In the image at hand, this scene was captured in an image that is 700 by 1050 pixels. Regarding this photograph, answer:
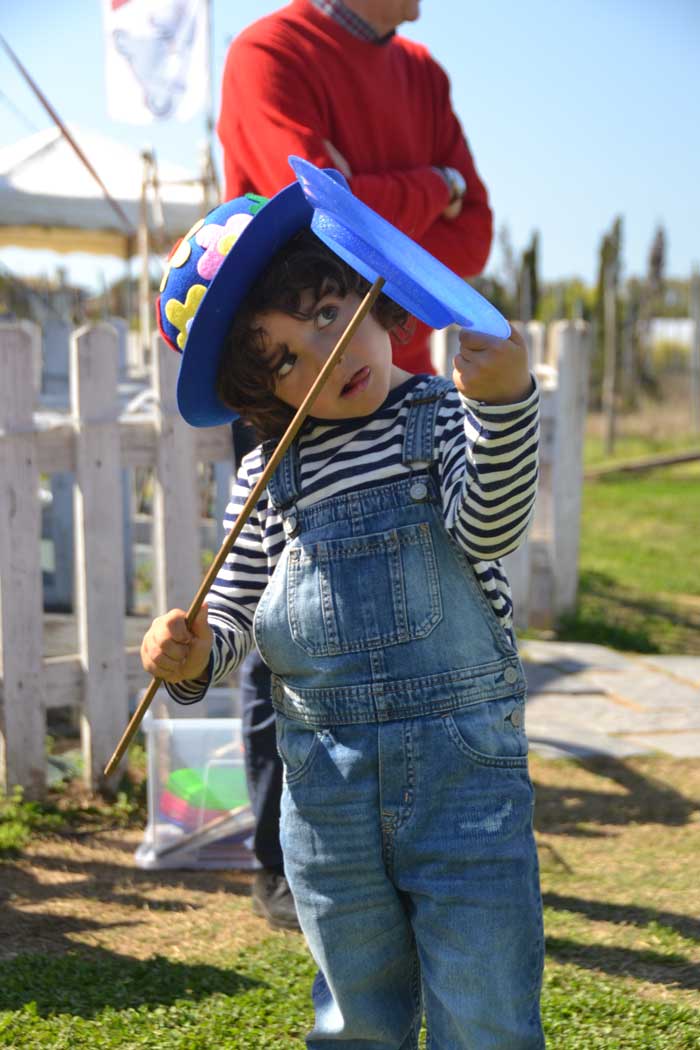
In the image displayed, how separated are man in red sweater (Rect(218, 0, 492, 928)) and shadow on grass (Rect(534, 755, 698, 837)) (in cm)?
103

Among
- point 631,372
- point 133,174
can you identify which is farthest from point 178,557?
point 631,372

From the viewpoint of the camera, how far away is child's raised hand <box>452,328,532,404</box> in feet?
4.85

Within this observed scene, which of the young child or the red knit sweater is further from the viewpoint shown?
the red knit sweater

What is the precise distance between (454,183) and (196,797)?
5.60 ft

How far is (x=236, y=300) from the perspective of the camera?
5.76 feet

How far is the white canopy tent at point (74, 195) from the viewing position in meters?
9.17

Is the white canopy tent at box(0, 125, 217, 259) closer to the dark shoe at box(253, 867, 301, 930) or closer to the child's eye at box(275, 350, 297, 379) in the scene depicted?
the dark shoe at box(253, 867, 301, 930)

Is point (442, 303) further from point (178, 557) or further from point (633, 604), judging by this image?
point (633, 604)

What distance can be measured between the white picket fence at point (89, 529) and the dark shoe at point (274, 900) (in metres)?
1.00

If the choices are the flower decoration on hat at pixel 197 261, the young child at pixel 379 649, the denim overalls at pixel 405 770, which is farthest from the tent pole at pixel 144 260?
the denim overalls at pixel 405 770

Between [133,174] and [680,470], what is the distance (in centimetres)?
633

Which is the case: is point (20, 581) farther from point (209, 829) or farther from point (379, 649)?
point (379, 649)

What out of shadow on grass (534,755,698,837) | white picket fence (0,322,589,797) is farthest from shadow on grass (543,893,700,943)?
white picket fence (0,322,589,797)

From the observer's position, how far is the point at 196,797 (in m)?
3.33
